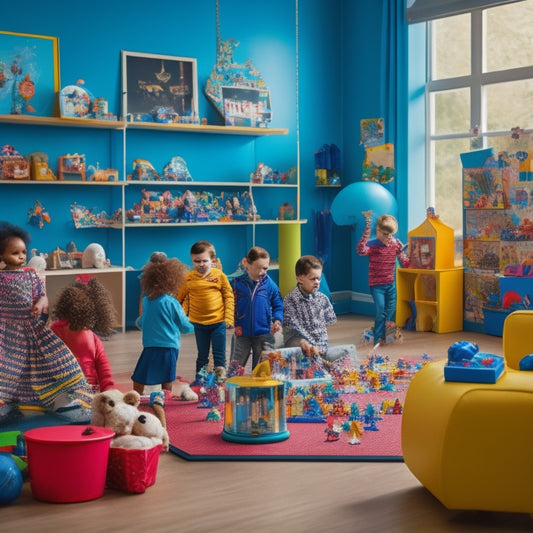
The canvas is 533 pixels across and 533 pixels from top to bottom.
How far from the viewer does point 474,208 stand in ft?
23.4

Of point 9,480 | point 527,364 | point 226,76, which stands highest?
point 226,76

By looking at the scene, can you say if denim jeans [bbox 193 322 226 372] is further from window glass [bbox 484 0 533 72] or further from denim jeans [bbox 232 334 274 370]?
window glass [bbox 484 0 533 72]

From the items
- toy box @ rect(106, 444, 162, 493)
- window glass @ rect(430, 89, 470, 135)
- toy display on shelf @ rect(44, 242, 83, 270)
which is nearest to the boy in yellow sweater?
toy box @ rect(106, 444, 162, 493)

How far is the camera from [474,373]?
2900 millimetres

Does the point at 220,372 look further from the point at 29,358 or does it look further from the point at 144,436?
the point at 144,436

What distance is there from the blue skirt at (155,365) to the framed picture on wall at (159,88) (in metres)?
3.13

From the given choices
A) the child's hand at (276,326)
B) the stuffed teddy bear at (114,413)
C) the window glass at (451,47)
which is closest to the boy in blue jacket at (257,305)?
the child's hand at (276,326)

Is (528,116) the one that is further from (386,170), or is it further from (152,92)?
(152,92)

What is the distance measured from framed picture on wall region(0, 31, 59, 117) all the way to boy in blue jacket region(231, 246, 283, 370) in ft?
8.95

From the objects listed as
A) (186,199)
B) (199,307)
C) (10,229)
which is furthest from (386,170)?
(10,229)

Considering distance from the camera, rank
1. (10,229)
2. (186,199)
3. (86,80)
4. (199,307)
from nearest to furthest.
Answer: (10,229)
(199,307)
(86,80)
(186,199)

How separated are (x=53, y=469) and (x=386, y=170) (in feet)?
17.6

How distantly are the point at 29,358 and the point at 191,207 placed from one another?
373cm

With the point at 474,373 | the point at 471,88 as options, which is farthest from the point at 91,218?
the point at 474,373
